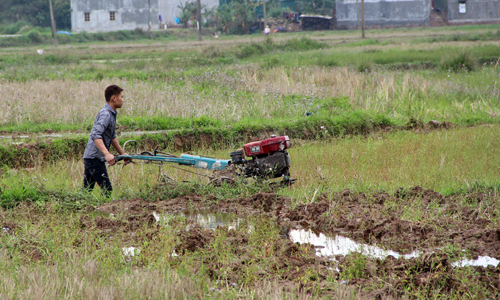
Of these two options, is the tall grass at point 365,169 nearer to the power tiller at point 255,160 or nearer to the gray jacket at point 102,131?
the power tiller at point 255,160

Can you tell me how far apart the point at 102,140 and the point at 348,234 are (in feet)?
10.6

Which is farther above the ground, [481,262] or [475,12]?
[475,12]

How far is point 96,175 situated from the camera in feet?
21.4

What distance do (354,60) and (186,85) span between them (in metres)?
8.29

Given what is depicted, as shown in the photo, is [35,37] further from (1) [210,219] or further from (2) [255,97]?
(1) [210,219]

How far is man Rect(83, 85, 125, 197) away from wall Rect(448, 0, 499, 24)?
4946cm

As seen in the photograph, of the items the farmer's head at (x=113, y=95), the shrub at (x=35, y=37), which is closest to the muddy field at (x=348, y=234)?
the farmer's head at (x=113, y=95)

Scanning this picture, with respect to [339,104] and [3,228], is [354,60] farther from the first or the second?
[3,228]

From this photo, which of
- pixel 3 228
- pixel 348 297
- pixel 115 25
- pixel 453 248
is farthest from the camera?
pixel 115 25

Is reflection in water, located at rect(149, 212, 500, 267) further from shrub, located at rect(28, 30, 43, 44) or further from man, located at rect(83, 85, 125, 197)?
shrub, located at rect(28, 30, 43, 44)

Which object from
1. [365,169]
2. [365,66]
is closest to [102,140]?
[365,169]

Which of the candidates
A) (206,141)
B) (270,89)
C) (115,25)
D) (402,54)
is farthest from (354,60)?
(115,25)

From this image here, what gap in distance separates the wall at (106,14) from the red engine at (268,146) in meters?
47.4

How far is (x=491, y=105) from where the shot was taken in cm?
1320
